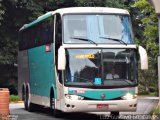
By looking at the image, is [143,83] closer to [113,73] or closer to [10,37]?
[10,37]

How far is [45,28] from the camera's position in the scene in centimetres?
2155

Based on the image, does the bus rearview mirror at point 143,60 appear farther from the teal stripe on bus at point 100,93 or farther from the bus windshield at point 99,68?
the teal stripe on bus at point 100,93

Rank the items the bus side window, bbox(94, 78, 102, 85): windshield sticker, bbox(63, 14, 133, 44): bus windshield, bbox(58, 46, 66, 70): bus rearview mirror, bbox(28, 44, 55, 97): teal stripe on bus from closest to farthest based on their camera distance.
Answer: bbox(58, 46, 66, 70): bus rearview mirror → bbox(94, 78, 102, 85): windshield sticker → bbox(63, 14, 133, 44): bus windshield → the bus side window → bbox(28, 44, 55, 97): teal stripe on bus

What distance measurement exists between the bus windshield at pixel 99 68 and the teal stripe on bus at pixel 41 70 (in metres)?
1.97

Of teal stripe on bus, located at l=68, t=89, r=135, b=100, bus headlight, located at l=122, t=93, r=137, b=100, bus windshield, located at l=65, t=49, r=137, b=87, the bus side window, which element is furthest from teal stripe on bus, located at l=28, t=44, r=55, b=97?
bus headlight, located at l=122, t=93, r=137, b=100

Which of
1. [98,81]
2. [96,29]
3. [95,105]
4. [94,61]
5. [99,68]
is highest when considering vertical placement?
[96,29]

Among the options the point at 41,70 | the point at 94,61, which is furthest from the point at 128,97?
the point at 41,70

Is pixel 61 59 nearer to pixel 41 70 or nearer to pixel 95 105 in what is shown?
pixel 95 105

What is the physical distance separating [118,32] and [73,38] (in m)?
1.62

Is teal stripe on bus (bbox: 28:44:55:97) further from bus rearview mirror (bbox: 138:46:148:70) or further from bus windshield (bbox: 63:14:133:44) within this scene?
bus rearview mirror (bbox: 138:46:148:70)

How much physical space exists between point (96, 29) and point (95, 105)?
8.79 feet

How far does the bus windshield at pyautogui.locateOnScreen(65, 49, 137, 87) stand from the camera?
17.9m

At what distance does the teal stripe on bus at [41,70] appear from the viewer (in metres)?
20.4

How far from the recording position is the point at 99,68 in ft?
59.1
